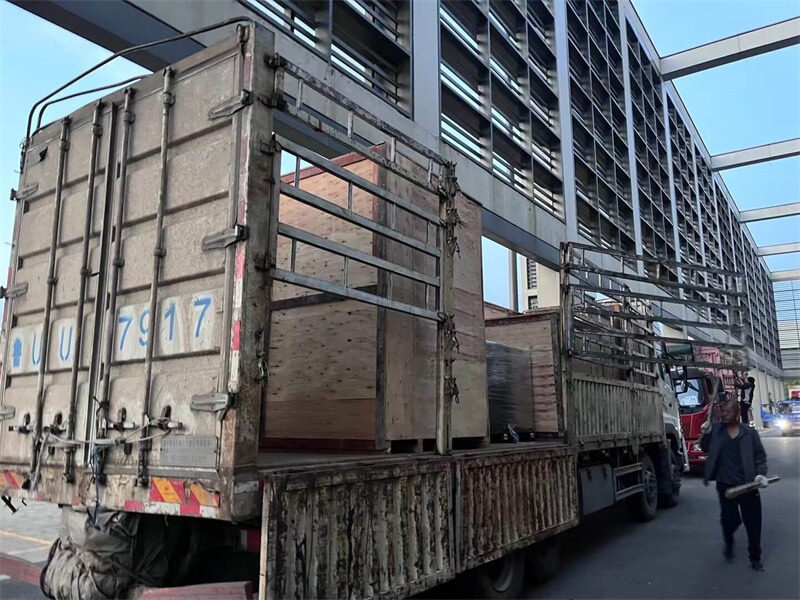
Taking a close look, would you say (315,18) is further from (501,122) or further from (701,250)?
(701,250)

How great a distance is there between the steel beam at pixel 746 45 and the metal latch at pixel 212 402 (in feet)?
106

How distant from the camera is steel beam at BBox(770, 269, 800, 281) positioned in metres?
69.5

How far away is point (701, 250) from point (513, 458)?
39.7 m

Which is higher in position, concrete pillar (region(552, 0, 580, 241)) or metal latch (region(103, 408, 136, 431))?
concrete pillar (region(552, 0, 580, 241))

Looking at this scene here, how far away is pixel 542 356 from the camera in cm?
691

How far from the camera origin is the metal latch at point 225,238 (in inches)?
118

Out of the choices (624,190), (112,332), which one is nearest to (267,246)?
(112,332)

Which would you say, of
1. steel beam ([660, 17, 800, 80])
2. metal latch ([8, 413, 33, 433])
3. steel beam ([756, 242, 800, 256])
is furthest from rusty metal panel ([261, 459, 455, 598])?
steel beam ([756, 242, 800, 256])

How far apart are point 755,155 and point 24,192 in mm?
45211

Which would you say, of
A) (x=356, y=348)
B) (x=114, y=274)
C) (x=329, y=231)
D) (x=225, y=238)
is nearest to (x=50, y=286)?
(x=114, y=274)

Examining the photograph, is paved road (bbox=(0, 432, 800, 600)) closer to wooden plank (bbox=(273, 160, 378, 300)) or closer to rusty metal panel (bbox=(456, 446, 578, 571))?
rusty metal panel (bbox=(456, 446, 578, 571))

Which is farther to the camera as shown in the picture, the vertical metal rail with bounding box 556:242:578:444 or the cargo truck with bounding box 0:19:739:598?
the vertical metal rail with bounding box 556:242:578:444

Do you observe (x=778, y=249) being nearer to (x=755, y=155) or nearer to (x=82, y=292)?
(x=755, y=155)

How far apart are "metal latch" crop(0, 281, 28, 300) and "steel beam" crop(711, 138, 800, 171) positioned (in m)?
43.9
